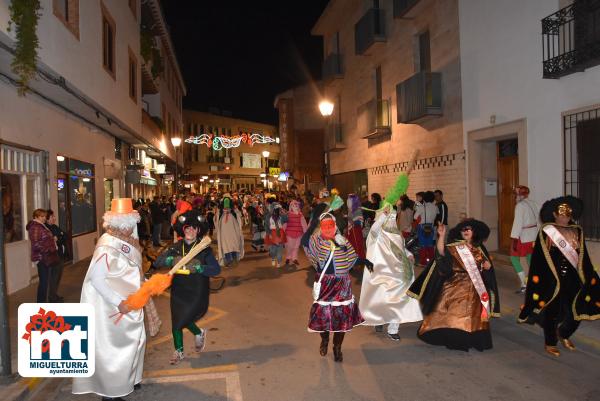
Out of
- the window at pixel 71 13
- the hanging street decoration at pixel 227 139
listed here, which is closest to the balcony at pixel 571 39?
the window at pixel 71 13

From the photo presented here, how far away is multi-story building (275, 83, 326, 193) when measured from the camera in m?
39.8

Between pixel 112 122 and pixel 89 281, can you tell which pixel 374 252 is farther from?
pixel 112 122

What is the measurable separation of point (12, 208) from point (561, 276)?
390 inches

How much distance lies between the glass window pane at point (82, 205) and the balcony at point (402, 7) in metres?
10.8

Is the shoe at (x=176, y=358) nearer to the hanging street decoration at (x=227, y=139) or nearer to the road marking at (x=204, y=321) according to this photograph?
the road marking at (x=204, y=321)

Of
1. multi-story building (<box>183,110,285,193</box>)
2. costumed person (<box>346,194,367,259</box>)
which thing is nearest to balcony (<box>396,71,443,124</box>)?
costumed person (<box>346,194,367,259</box>)

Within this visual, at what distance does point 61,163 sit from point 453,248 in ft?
34.4

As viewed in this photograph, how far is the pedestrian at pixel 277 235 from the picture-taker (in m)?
12.5

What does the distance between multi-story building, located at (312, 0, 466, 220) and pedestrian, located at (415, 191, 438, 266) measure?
1872 millimetres

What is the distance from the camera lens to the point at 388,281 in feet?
21.0

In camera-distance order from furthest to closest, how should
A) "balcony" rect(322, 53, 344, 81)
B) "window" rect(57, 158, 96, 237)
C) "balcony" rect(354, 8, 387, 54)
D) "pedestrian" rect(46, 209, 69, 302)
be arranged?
"balcony" rect(322, 53, 344, 81) → "balcony" rect(354, 8, 387, 54) → "window" rect(57, 158, 96, 237) → "pedestrian" rect(46, 209, 69, 302)

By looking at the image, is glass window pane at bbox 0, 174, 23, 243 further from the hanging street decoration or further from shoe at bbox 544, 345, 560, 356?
the hanging street decoration

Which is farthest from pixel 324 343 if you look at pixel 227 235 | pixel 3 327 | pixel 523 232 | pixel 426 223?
pixel 227 235

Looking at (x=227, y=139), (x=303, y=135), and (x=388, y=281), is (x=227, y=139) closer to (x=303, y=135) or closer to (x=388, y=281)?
(x=303, y=135)
